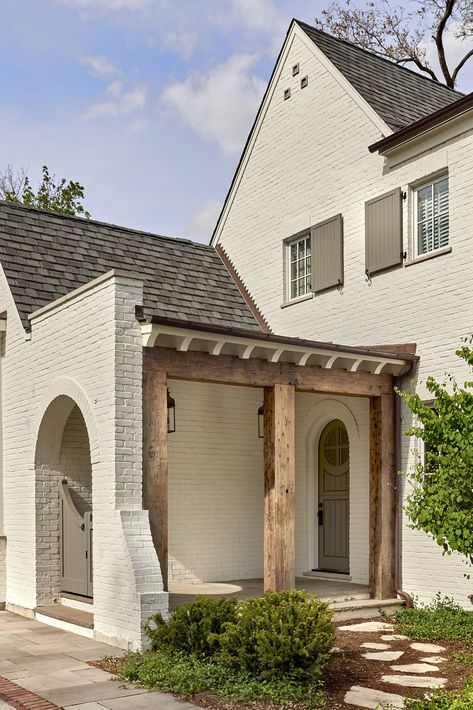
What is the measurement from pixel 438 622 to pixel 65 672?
4.45m

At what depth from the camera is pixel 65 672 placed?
24.2 ft

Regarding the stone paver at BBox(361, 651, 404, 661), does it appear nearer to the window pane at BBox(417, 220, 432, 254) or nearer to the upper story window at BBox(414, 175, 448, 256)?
the upper story window at BBox(414, 175, 448, 256)

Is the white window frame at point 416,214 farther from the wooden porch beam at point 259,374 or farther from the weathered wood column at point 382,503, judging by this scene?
the weathered wood column at point 382,503

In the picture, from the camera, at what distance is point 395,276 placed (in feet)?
37.6

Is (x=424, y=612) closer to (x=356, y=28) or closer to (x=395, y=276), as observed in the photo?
(x=395, y=276)

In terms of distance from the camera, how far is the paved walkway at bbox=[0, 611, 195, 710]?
639cm

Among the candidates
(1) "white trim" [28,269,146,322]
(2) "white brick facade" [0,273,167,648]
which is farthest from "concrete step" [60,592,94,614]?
(1) "white trim" [28,269,146,322]

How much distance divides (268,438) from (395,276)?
319 centimetres

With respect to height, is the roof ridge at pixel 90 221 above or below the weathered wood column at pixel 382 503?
above

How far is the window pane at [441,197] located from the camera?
10.9 meters

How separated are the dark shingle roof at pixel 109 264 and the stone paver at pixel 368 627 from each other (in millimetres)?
5048

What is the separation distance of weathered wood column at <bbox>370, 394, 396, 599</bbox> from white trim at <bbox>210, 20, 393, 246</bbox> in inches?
168

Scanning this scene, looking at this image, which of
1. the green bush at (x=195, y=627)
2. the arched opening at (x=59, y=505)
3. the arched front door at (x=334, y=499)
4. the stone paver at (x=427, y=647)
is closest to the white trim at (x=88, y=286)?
the arched opening at (x=59, y=505)

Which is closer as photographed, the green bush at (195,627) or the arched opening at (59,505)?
the green bush at (195,627)
